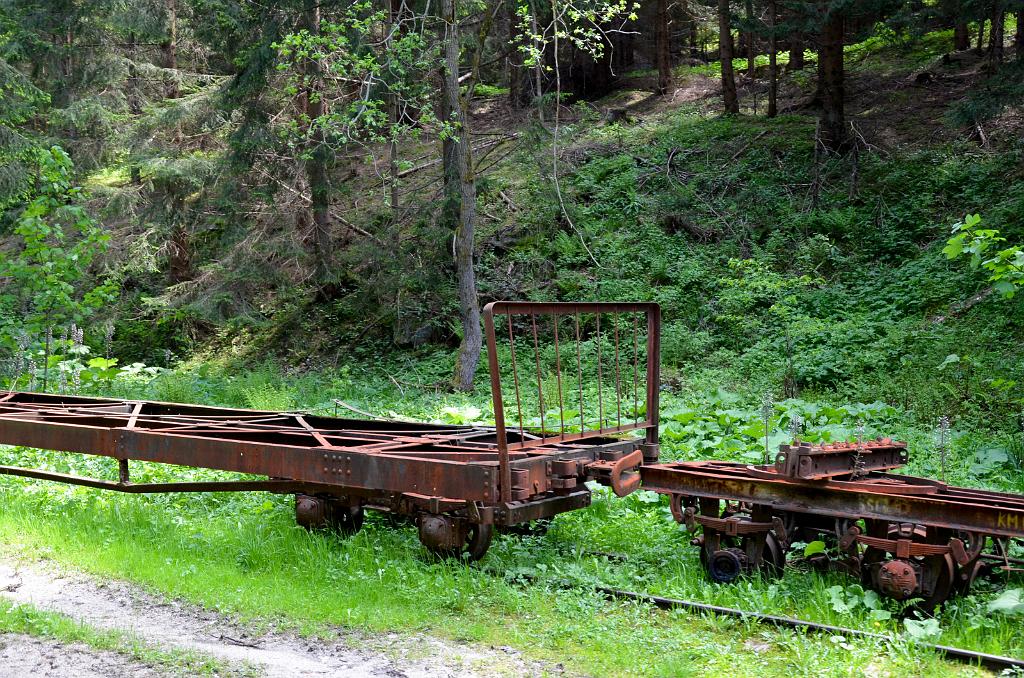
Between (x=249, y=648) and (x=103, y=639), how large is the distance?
901 millimetres

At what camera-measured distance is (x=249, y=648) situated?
17.5ft

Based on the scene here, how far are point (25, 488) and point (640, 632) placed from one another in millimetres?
7324

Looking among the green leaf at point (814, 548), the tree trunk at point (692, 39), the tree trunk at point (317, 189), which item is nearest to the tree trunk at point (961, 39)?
the tree trunk at point (692, 39)

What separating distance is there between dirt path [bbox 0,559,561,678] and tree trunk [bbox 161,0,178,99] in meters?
18.5

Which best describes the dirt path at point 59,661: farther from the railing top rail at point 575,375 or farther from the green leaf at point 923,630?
the green leaf at point 923,630

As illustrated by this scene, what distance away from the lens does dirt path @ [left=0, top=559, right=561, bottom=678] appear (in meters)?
4.98

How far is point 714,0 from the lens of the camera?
1019 inches

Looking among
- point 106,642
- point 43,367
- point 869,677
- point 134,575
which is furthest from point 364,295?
point 869,677

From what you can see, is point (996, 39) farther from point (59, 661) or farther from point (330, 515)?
point (59, 661)

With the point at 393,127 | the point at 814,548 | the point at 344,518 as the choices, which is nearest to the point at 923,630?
the point at 814,548

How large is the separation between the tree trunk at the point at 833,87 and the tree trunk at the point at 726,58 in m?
3.14

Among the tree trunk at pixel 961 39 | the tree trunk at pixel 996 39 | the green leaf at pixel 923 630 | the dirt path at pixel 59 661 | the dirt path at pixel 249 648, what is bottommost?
the dirt path at pixel 249 648

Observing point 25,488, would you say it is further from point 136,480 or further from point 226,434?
point 226,434

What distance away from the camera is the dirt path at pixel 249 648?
16.3ft
